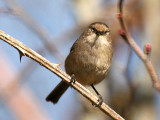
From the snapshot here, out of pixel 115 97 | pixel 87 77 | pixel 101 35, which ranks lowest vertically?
pixel 115 97

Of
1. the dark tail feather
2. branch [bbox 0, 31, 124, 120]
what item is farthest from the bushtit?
branch [bbox 0, 31, 124, 120]

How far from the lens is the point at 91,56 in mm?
4578

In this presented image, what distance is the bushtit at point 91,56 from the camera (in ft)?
15.1

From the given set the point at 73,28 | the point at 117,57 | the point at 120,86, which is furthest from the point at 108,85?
the point at 73,28

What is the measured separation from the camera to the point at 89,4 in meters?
5.64

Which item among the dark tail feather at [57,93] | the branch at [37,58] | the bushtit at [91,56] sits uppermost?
the branch at [37,58]

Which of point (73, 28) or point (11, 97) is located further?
point (73, 28)

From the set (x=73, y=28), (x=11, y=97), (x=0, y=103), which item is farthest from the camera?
(x=73, y=28)

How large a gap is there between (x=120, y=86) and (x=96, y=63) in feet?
2.21

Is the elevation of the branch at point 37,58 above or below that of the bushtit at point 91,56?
above

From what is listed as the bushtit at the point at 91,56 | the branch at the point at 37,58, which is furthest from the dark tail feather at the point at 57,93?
the branch at the point at 37,58

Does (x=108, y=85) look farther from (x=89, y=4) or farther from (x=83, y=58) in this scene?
(x=89, y=4)

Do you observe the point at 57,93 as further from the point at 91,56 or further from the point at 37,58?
the point at 37,58

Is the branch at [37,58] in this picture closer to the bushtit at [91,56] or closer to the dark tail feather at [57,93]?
the bushtit at [91,56]
